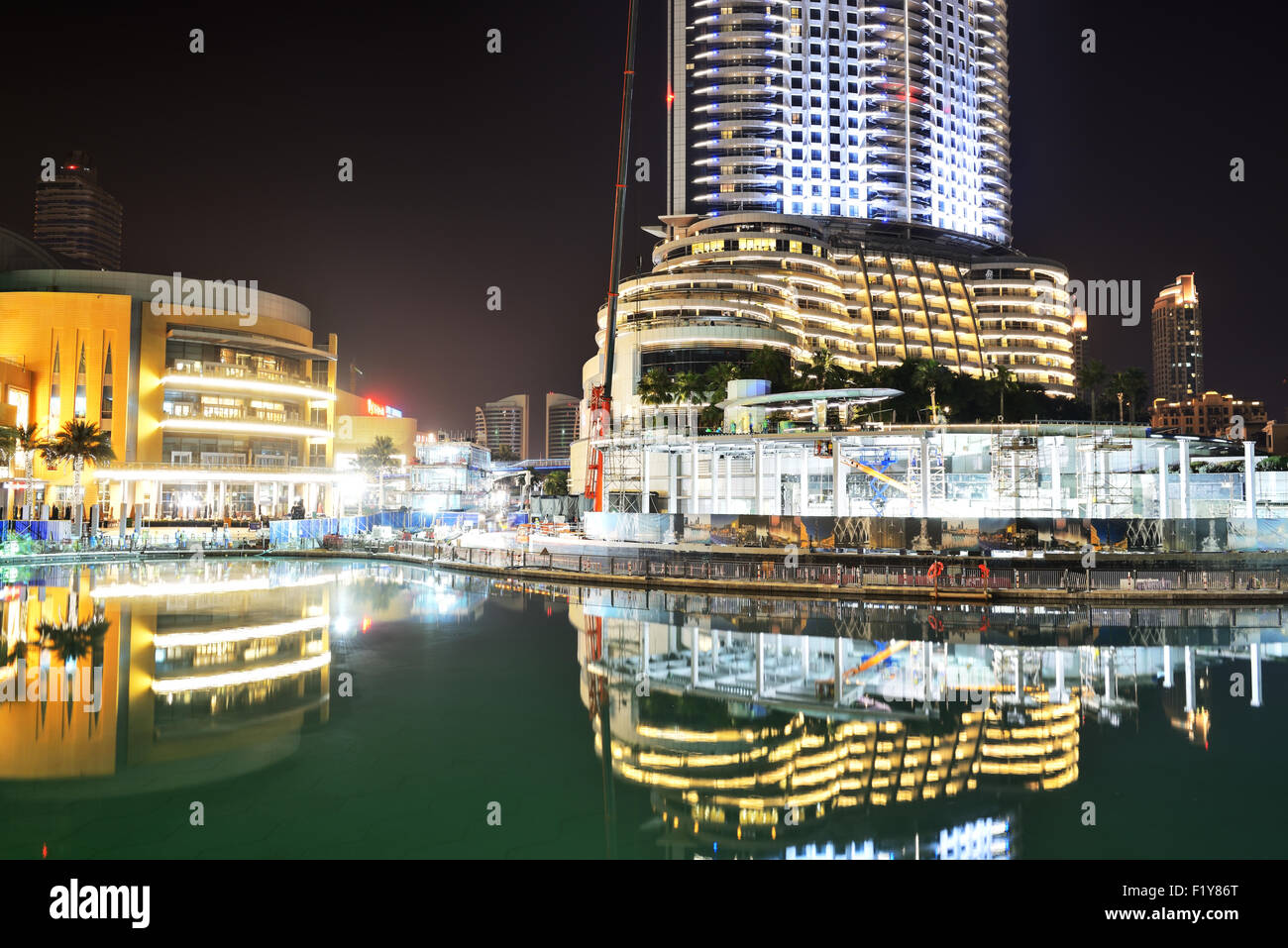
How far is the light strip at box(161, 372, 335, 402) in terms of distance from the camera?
3570 inches

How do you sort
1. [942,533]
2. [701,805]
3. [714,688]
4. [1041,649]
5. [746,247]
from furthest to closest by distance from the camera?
[746,247], [942,533], [1041,649], [714,688], [701,805]

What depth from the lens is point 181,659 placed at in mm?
25125

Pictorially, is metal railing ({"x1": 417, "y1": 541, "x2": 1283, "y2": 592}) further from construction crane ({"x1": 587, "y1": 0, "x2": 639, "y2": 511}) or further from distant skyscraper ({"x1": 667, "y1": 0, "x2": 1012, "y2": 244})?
distant skyscraper ({"x1": 667, "y1": 0, "x2": 1012, "y2": 244})

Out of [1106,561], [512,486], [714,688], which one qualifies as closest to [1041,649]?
[714,688]

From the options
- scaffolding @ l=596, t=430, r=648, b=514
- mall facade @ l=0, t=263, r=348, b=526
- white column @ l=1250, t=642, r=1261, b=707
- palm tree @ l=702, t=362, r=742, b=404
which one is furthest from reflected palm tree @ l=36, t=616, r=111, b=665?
palm tree @ l=702, t=362, r=742, b=404

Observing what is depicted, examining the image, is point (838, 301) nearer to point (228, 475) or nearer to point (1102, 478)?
point (1102, 478)

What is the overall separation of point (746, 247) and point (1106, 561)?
285 ft

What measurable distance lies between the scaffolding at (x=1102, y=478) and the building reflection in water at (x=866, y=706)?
22.5 m

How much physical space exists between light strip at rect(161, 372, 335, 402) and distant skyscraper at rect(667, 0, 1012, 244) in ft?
228

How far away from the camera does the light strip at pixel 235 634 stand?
Result: 90.6 feet

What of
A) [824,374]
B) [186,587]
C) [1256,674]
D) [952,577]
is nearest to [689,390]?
[824,374]

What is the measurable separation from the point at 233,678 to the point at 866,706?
58.7 ft
